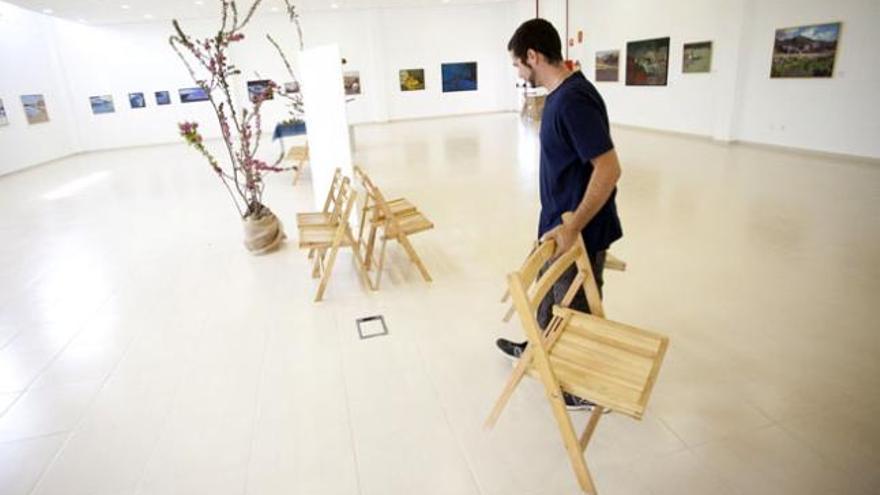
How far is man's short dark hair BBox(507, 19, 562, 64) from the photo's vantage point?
191 centimetres

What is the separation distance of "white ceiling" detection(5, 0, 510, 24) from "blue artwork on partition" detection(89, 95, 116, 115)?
192cm

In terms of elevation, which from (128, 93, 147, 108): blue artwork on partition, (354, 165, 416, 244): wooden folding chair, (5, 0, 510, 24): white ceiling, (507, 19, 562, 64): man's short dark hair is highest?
(5, 0, 510, 24): white ceiling

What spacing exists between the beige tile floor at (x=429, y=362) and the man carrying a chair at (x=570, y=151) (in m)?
0.79

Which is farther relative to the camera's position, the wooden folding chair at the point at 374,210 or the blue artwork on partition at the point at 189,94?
the blue artwork on partition at the point at 189,94

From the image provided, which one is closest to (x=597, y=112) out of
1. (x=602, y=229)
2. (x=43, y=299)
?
(x=602, y=229)

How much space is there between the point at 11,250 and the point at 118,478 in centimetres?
468

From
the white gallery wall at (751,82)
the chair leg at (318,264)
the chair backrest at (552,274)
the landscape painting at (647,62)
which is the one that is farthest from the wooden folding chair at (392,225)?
the landscape painting at (647,62)

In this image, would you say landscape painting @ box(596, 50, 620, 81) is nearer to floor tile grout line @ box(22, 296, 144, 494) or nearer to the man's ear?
the man's ear

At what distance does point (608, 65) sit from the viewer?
1218 cm

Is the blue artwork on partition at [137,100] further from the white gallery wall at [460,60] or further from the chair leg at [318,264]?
the chair leg at [318,264]

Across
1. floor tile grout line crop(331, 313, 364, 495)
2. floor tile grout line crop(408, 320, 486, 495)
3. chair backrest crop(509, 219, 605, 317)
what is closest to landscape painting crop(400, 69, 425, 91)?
floor tile grout line crop(331, 313, 364, 495)

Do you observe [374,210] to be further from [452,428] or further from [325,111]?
[452,428]

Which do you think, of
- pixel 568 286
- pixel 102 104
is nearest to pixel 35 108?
pixel 102 104

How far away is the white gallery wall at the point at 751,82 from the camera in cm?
672
